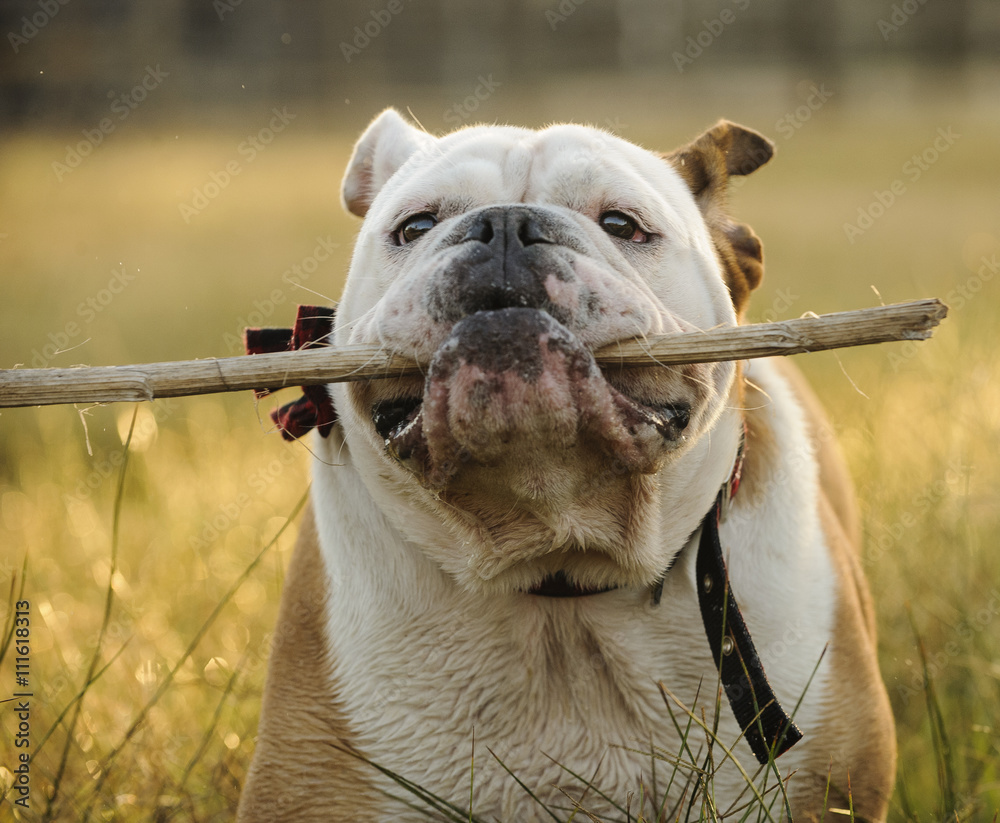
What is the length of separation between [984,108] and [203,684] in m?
21.8

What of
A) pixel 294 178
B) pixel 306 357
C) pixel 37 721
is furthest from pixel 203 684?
pixel 294 178

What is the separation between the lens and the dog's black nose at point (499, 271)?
1943mm

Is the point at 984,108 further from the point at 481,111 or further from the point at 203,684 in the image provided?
the point at 203,684

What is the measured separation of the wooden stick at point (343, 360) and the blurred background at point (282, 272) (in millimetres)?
119

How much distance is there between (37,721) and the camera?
3.33 metres

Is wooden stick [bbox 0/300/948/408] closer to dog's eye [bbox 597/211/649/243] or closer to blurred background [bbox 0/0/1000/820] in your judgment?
blurred background [bbox 0/0/1000/820]

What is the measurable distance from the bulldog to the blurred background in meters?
0.33

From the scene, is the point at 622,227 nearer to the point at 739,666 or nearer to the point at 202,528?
the point at 739,666

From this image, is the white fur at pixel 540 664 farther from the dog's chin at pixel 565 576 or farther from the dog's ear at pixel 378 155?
the dog's ear at pixel 378 155

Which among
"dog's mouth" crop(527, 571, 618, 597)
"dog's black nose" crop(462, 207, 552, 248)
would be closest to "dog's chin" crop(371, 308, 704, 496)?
"dog's black nose" crop(462, 207, 552, 248)

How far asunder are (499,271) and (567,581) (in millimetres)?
825

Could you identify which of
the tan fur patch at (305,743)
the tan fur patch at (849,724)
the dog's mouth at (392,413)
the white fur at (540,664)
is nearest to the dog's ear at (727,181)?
the tan fur patch at (849,724)

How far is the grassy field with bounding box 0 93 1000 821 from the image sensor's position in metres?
2.96

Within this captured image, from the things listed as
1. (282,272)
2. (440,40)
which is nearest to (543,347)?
(282,272)
